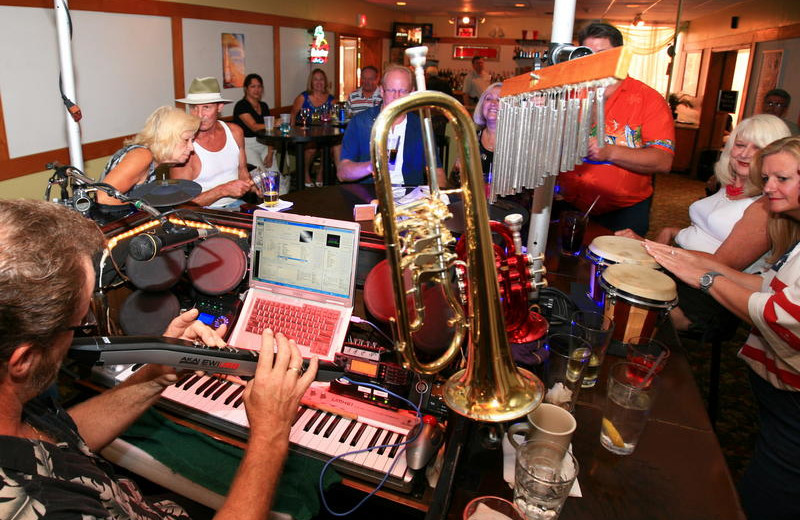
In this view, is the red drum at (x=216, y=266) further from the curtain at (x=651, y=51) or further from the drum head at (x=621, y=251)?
the curtain at (x=651, y=51)

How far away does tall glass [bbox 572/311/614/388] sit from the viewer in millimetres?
1464

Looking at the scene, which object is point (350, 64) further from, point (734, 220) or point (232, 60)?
point (734, 220)

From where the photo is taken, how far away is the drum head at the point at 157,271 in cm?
187

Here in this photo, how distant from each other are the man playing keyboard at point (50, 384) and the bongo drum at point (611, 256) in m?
1.33

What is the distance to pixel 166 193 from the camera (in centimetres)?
187

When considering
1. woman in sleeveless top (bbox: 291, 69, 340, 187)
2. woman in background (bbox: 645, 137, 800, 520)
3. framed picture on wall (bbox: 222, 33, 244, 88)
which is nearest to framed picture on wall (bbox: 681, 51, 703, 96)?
woman in sleeveless top (bbox: 291, 69, 340, 187)

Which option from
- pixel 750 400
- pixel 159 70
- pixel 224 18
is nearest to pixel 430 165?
pixel 750 400

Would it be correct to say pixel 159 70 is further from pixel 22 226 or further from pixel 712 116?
pixel 712 116

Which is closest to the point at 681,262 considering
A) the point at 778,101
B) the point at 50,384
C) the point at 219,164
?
the point at 50,384

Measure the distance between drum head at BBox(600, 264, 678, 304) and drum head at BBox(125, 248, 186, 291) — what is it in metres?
1.56

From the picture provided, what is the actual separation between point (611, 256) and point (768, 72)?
26.9 ft

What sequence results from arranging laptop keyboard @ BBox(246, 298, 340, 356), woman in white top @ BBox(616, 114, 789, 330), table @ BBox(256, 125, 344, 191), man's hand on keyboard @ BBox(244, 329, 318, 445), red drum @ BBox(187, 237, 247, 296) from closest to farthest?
man's hand on keyboard @ BBox(244, 329, 318, 445) → laptop keyboard @ BBox(246, 298, 340, 356) → red drum @ BBox(187, 237, 247, 296) → woman in white top @ BBox(616, 114, 789, 330) → table @ BBox(256, 125, 344, 191)

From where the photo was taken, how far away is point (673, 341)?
1.88 metres

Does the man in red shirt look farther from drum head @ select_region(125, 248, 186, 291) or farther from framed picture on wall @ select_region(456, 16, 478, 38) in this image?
framed picture on wall @ select_region(456, 16, 478, 38)
